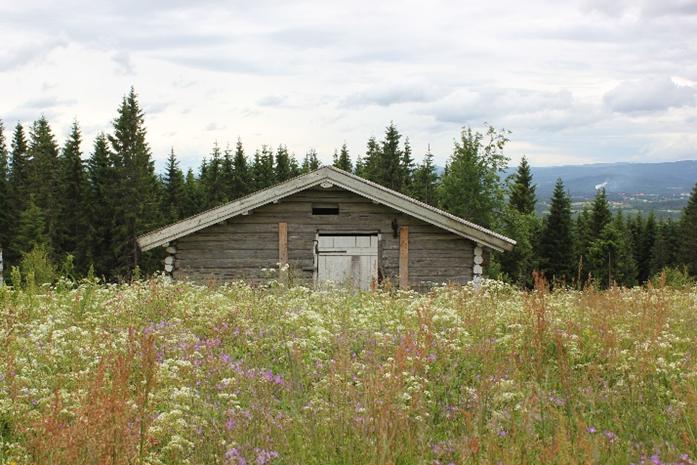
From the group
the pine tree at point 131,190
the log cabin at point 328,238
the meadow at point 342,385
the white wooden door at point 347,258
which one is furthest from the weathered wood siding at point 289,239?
the pine tree at point 131,190

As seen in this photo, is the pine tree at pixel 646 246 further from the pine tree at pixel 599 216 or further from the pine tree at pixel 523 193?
the pine tree at pixel 523 193

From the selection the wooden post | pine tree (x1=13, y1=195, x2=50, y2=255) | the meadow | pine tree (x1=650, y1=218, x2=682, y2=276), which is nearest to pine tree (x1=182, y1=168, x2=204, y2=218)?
pine tree (x1=13, y1=195, x2=50, y2=255)

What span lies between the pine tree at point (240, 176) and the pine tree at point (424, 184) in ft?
49.7

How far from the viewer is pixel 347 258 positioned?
17.7 metres

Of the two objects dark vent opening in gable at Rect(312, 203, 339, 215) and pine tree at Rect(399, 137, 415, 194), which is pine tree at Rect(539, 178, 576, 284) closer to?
pine tree at Rect(399, 137, 415, 194)

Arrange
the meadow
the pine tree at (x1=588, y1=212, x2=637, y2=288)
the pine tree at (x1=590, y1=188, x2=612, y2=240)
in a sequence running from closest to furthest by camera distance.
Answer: the meadow
the pine tree at (x1=588, y1=212, x2=637, y2=288)
the pine tree at (x1=590, y1=188, x2=612, y2=240)

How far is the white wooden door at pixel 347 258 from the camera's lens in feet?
57.9

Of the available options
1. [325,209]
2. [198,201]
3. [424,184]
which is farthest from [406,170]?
[325,209]

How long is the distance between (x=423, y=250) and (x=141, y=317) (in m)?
10.9

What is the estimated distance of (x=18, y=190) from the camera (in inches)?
2174

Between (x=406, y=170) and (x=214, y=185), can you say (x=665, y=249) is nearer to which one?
(x=406, y=170)

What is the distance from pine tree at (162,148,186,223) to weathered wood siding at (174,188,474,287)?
145ft

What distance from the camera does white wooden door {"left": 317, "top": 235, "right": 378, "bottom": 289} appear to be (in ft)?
57.9

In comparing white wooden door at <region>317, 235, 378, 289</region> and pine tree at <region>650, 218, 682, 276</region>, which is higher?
white wooden door at <region>317, 235, 378, 289</region>
